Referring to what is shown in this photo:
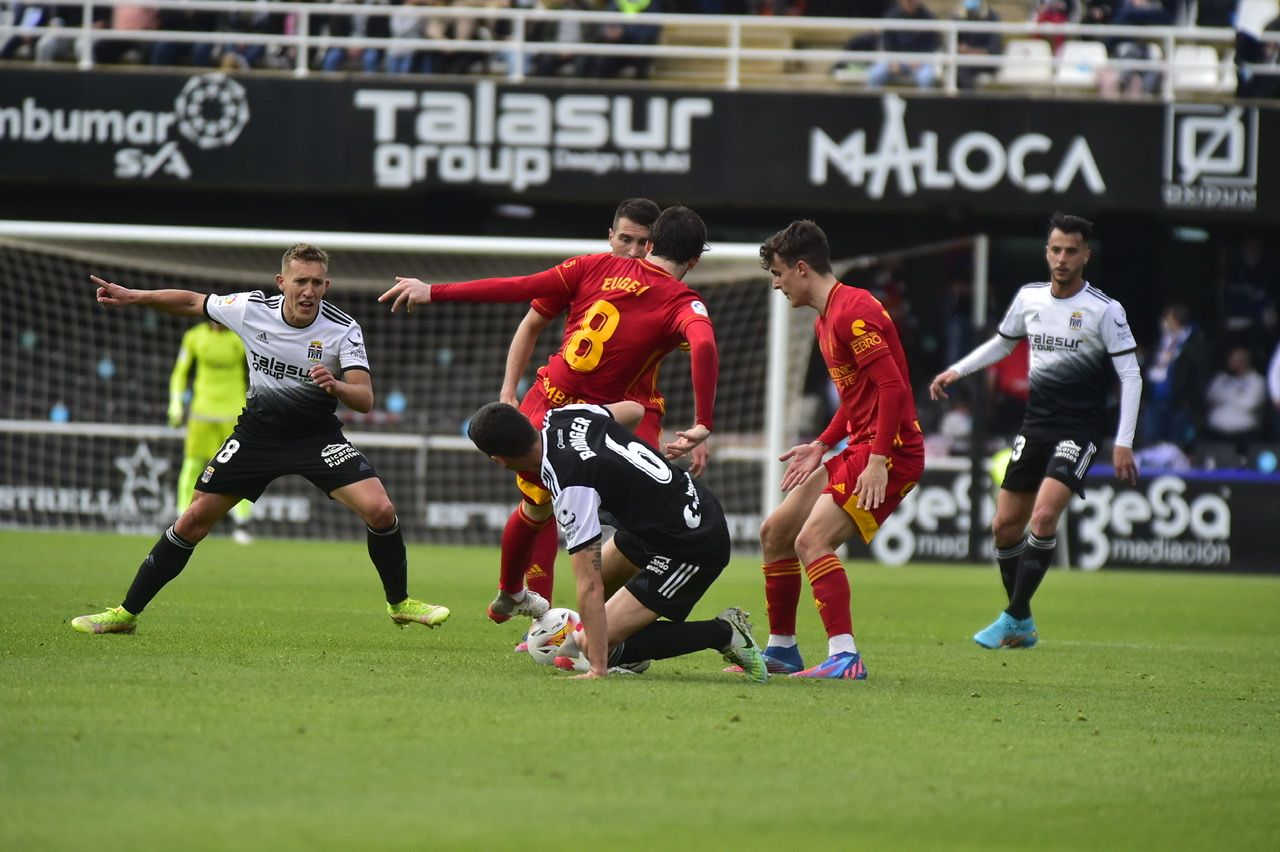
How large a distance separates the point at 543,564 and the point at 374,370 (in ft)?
38.0

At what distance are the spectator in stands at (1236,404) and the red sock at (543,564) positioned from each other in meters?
12.2

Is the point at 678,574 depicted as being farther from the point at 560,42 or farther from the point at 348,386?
the point at 560,42

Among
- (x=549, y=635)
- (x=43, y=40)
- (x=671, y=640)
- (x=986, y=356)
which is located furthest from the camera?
(x=43, y=40)

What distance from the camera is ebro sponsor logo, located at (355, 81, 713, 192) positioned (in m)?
17.4

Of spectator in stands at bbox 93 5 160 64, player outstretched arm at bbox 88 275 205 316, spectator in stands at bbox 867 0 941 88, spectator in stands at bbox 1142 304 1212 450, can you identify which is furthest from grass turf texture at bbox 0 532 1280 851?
spectator in stands at bbox 93 5 160 64

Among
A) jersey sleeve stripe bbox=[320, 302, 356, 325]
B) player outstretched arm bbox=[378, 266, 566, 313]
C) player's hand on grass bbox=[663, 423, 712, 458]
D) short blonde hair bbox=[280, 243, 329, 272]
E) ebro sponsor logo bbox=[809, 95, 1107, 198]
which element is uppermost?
ebro sponsor logo bbox=[809, 95, 1107, 198]

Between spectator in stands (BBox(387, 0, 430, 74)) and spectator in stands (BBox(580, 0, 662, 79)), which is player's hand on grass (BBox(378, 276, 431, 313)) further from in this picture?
spectator in stands (BBox(580, 0, 662, 79))

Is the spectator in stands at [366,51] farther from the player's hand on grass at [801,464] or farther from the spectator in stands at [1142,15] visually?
the player's hand on grass at [801,464]

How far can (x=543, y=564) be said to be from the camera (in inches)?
320

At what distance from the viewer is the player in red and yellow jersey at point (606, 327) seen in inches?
300

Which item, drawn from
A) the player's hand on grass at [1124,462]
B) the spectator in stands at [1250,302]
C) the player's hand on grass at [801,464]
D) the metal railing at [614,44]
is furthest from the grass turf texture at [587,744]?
the spectator in stands at [1250,302]

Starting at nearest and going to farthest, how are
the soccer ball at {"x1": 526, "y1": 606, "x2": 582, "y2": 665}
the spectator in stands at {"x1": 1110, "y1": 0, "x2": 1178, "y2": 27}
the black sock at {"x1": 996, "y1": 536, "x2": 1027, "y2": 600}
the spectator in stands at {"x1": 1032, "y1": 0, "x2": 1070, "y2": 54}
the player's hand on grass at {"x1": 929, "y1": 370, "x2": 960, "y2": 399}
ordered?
the soccer ball at {"x1": 526, "y1": 606, "x2": 582, "y2": 665} → the player's hand on grass at {"x1": 929, "y1": 370, "x2": 960, "y2": 399} → the black sock at {"x1": 996, "y1": 536, "x2": 1027, "y2": 600} → the spectator in stands at {"x1": 1110, "y1": 0, "x2": 1178, "y2": 27} → the spectator in stands at {"x1": 1032, "y1": 0, "x2": 1070, "y2": 54}

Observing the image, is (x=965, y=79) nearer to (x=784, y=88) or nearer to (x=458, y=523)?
(x=784, y=88)

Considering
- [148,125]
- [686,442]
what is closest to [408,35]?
[148,125]
